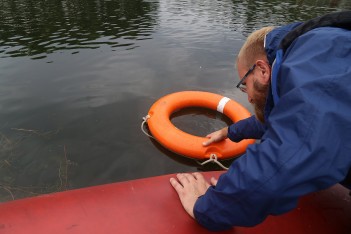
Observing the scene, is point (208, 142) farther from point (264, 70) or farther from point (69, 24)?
point (69, 24)

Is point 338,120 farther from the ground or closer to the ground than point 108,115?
farther from the ground

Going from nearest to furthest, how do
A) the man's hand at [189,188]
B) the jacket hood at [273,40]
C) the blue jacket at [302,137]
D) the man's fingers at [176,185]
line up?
the blue jacket at [302,137] → the jacket hood at [273,40] → the man's hand at [189,188] → the man's fingers at [176,185]

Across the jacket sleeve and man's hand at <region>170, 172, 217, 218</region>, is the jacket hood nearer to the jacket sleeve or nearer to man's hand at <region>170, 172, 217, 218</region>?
man's hand at <region>170, 172, 217, 218</region>

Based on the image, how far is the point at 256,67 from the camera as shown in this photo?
159 centimetres

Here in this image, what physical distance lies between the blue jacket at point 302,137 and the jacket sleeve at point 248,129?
4.49 ft

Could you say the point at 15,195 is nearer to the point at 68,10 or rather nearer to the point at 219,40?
the point at 219,40

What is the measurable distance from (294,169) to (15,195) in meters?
3.52

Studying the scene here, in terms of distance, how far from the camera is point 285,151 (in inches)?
44.7

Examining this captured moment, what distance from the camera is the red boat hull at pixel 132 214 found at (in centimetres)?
156

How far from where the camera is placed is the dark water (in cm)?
398

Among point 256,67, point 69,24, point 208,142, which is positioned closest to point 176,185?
point 256,67

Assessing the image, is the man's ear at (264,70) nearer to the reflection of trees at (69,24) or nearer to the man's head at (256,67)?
the man's head at (256,67)

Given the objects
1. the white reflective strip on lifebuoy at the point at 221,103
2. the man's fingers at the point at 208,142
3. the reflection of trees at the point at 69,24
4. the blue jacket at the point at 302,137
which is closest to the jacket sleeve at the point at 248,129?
the man's fingers at the point at 208,142

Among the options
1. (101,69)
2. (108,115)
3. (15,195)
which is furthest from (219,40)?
(15,195)
